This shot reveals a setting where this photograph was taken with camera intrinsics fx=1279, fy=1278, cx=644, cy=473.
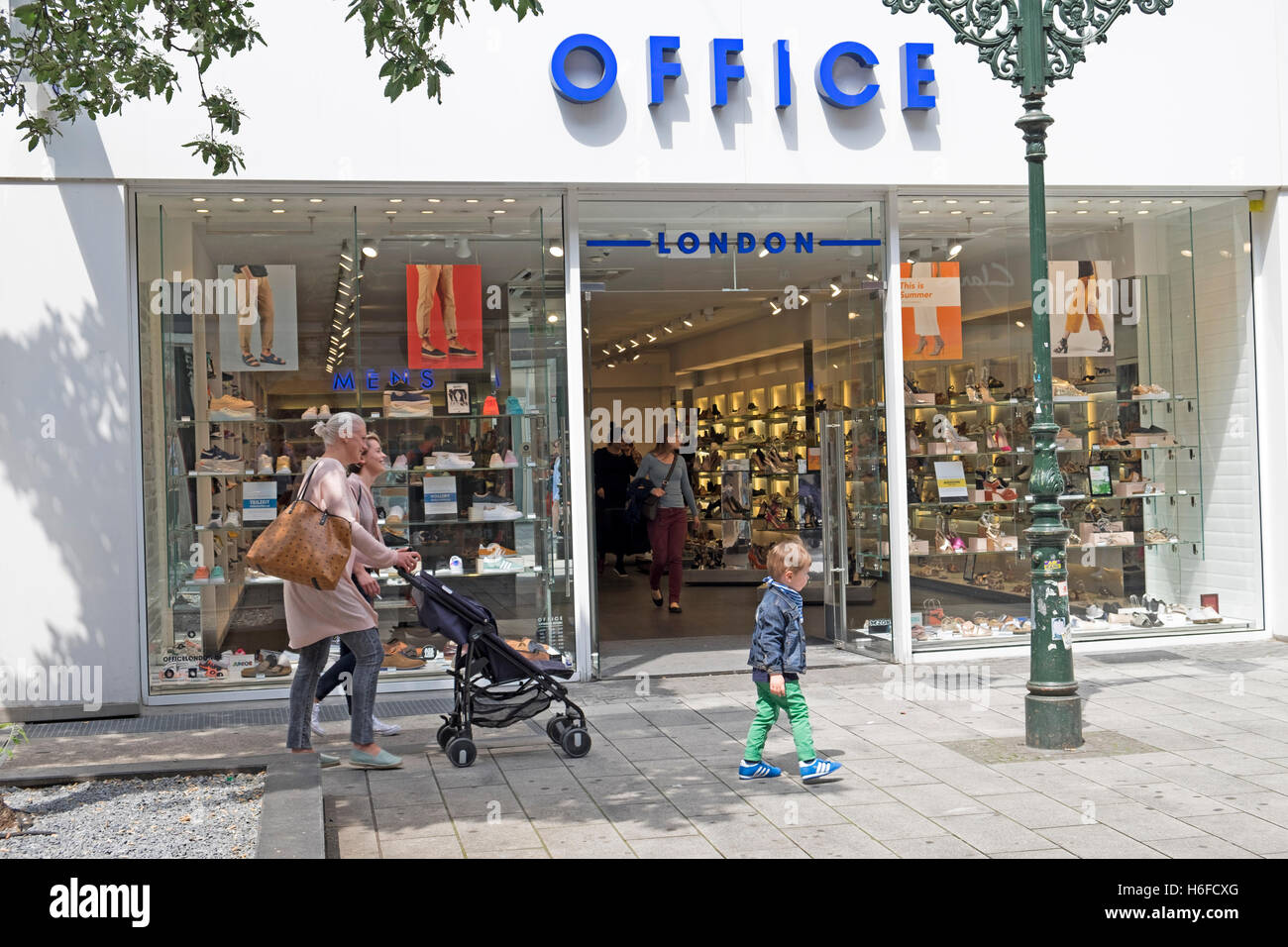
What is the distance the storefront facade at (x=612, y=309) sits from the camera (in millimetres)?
8102

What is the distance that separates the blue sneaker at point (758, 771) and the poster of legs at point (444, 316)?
409 centimetres

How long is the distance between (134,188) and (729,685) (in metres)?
5.13

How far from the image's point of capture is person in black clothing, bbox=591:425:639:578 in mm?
15844

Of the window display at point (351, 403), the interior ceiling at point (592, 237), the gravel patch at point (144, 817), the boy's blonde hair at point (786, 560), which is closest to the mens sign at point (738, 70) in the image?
the interior ceiling at point (592, 237)

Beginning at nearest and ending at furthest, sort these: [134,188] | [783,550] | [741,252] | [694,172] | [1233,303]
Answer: [783,550] → [134,188] → [694,172] → [741,252] → [1233,303]

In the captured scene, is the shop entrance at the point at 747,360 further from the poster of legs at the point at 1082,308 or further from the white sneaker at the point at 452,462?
the poster of legs at the point at 1082,308

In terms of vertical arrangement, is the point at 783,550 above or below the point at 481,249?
below

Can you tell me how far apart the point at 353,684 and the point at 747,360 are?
782 cm

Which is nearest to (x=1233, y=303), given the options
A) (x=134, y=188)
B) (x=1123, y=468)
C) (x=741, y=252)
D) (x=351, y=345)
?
(x=1123, y=468)

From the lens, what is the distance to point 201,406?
8.80m

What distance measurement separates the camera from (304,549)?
6000 millimetres

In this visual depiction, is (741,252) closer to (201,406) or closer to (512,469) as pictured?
(512,469)

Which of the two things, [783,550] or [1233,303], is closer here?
[783,550]

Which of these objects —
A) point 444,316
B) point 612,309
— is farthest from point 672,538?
point 444,316
